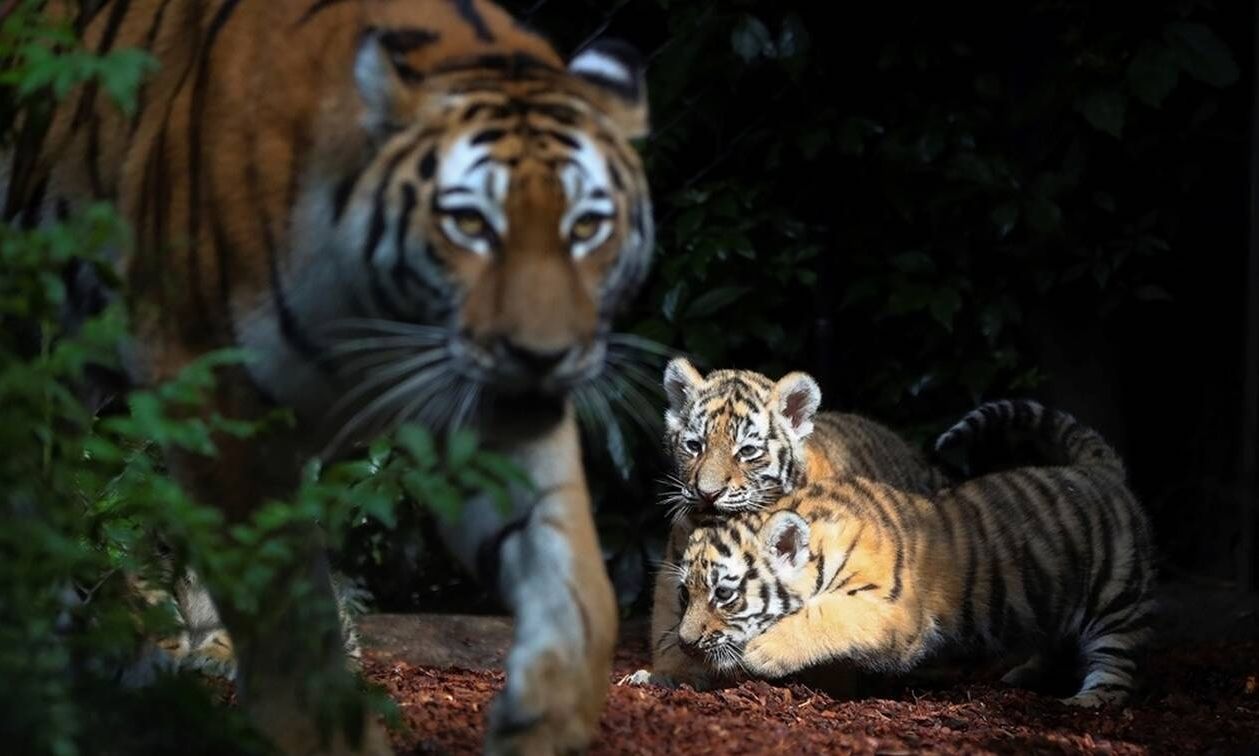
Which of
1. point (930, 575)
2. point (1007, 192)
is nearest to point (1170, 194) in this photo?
point (1007, 192)

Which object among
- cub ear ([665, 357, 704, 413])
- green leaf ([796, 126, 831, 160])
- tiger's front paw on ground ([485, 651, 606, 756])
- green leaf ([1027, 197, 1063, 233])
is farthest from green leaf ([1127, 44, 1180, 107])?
tiger's front paw on ground ([485, 651, 606, 756])

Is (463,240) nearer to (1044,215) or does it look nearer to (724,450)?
(724,450)

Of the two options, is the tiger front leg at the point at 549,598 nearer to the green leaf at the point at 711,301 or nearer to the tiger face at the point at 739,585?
the tiger face at the point at 739,585

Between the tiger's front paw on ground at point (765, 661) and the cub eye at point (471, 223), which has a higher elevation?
the cub eye at point (471, 223)

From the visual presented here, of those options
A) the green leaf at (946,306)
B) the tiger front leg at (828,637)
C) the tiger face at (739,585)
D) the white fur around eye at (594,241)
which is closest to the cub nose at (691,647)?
the tiger face at (739,585)

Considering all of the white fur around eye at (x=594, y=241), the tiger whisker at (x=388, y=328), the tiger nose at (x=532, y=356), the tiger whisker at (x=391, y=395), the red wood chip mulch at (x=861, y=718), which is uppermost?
the white fur around eye at (x=594, y=241)

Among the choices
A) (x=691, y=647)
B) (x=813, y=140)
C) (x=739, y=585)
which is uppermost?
(x=813, y=140)

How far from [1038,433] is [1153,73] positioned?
112cm

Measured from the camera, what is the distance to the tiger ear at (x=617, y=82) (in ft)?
9.52

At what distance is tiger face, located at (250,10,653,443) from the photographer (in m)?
2.55

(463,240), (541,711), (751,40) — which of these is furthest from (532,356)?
(751,40)

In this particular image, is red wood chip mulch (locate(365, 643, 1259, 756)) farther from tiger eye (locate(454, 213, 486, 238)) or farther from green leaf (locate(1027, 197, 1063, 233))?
green leaf (locate(1027, 197, 1063, 233))

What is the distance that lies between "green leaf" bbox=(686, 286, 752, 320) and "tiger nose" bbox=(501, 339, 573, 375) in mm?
2869

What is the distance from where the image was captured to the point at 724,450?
472 cm
